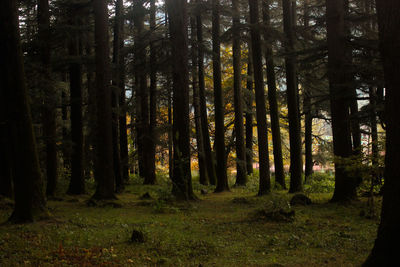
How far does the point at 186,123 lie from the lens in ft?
40.9

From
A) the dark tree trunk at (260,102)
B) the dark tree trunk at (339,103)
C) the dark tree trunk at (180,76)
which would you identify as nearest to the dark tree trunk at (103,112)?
the dark tree trunk at (180,76)

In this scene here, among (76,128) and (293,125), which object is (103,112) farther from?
(293,125)

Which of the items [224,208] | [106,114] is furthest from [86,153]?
[224,208]

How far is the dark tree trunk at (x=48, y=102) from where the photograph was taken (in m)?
11.7

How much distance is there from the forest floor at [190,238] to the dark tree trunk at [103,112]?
1.58m

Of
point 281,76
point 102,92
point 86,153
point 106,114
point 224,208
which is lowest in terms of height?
point 224,208

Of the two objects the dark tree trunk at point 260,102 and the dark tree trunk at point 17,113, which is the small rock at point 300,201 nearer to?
the dark tree trunk at point 260,102

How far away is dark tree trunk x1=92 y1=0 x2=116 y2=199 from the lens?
12.0m

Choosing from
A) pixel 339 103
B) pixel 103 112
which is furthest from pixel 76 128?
pixel 339 103

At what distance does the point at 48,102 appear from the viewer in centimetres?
1209

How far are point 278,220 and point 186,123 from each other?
17.0 ft

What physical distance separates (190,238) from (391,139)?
4.25 metres

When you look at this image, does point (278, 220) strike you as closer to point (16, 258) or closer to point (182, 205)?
point (182, 205)

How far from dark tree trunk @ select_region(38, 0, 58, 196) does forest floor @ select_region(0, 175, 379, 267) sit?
10.9ft
